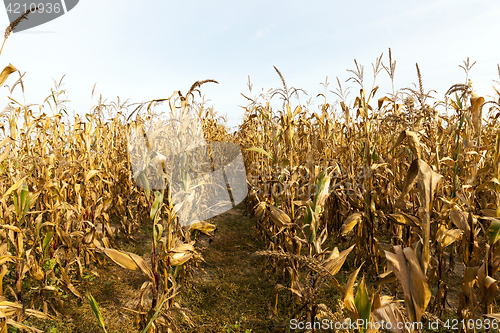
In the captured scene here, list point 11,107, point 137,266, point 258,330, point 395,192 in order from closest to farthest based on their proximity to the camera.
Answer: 1. point 137,266
2. point 258,330
3. point 395,192
4. point 11,107

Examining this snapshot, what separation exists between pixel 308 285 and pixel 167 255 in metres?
0.85

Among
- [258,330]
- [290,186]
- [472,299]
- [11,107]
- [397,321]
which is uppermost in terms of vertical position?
[11,107]

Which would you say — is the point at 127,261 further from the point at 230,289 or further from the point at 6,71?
the point at 230,289

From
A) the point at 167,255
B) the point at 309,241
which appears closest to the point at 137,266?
the point at 167,255

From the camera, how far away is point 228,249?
9.88ft

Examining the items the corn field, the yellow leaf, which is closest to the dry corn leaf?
the corn field

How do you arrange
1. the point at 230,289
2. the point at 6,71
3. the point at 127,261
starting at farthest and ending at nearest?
the point at 230,289
the point at 127,261
the point at 6,71

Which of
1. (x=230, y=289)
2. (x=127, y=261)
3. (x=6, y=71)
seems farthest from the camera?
(x=230, y=289)

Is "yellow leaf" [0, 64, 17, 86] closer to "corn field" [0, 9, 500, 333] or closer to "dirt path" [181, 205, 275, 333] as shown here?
"corn field" [0, 9, 500, 333]

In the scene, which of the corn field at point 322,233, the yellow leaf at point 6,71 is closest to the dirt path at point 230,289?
the corn field at point 322,233

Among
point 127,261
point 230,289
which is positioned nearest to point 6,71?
point 127,261

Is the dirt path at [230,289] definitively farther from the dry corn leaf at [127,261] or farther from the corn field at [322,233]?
the dry corn leaf at [127,261]

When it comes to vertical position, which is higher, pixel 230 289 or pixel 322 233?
pixel 322 233

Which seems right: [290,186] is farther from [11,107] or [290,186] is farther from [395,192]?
[11,107]
